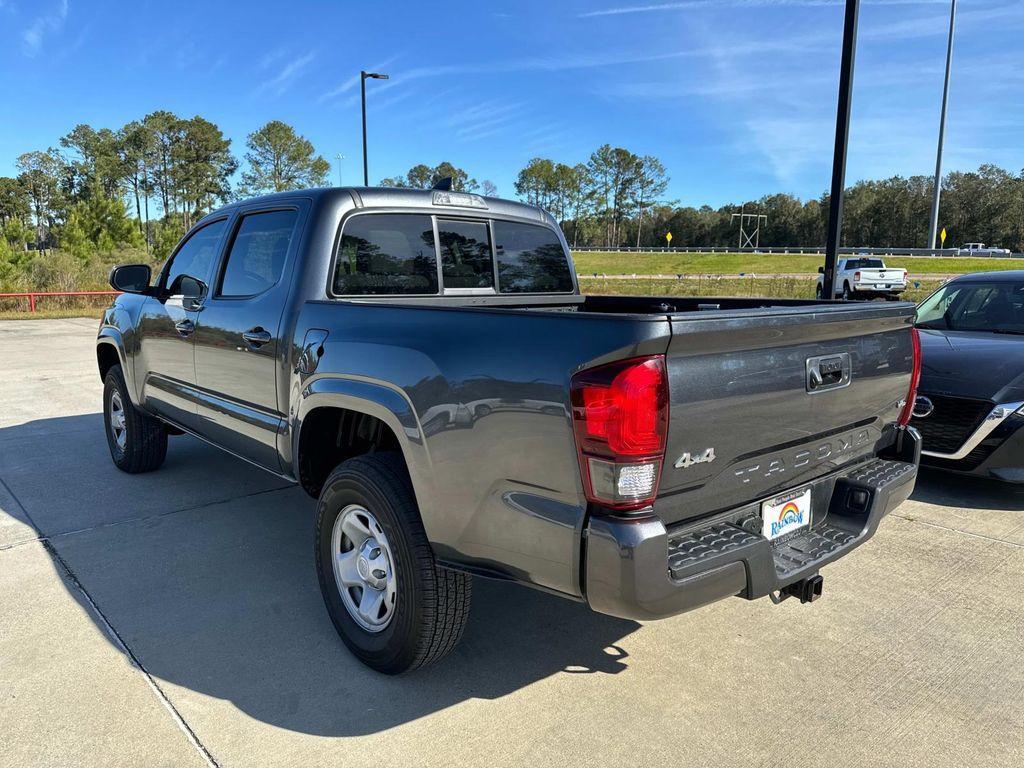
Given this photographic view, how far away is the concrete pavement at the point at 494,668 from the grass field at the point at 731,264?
4683 centimetres

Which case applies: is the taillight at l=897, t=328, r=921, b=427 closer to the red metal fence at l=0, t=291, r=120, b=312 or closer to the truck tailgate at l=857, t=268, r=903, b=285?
the red metal fence at l=0, t=291, r=120, b=312

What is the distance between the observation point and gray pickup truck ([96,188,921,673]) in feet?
6.66

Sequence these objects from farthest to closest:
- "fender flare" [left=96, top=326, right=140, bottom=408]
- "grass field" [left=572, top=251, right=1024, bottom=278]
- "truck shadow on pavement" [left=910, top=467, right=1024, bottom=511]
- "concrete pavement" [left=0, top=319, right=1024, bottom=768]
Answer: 1. "grass field" [left=572, top=251, right=1024, bottom=278]
2. "fender flare" [left=96, top=326, right=140, bottom=408]
3. "truck shadow on pavement" [left=910, top=467, right=1024, bottom=511]
4. "concrete pavement" [left=0, top=319, right=1024, bottom=768]

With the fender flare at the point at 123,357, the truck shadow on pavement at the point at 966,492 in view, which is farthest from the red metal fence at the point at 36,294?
the truck shadow on pavement at the point at 966,492

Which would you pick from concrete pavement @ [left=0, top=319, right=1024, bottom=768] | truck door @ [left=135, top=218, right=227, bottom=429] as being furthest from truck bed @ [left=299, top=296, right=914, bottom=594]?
truck door @ [left=135, top=218, right=227, bottom=429]

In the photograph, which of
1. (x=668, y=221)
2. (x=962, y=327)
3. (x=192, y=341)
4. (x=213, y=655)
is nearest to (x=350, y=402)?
(x=213, y=655)

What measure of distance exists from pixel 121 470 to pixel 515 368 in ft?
15.2

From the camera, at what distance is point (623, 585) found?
199 cm

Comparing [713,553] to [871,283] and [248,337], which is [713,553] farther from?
[871,283]

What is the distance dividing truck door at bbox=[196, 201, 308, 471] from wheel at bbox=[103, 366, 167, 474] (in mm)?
1369

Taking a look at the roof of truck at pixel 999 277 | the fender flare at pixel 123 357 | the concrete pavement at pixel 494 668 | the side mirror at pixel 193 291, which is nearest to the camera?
the concrete pavement at pixel 494 668

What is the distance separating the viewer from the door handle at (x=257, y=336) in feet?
11.1

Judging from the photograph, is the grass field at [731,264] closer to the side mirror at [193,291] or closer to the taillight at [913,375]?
the taillight at [913,375]

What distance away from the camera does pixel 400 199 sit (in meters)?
3.59
